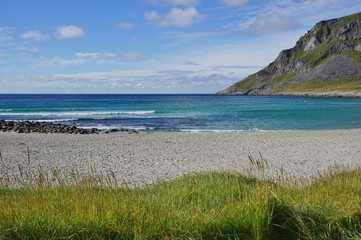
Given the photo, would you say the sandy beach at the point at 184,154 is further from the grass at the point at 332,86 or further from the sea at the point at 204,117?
the grass at the point at 332,86

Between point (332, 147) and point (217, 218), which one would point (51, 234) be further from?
point (332, 147)

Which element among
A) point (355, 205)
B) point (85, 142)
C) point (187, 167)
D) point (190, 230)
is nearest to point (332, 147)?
→ point (187, 167)

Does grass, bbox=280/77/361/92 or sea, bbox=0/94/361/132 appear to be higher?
grass, bbox=280/77/361/92

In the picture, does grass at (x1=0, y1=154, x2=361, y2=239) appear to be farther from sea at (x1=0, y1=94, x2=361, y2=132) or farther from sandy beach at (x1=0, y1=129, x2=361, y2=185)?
sea at (x1=0, y1=94, x2=361, y2=132)

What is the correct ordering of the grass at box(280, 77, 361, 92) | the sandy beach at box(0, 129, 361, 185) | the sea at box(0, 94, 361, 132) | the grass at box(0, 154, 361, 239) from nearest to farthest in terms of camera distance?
the grass at box(0, 154, 361, 239), the sandy beach at box(0, 129, 361, 185), the sea at box(0, 94, 361, 132), the grass at box(280, 77, 361, 92)

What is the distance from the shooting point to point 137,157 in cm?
2238

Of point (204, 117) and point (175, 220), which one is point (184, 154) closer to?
point (175, 220)

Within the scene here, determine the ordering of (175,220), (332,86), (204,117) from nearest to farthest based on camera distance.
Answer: (175,220)
(204,117)
(332,86)

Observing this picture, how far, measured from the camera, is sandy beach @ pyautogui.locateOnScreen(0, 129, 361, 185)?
59.4 ft

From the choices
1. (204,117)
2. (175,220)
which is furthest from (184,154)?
(204,117)

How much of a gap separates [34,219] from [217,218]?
2.19 meters

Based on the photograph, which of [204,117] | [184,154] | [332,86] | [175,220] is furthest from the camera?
[332,86]

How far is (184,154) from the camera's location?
23.6 m

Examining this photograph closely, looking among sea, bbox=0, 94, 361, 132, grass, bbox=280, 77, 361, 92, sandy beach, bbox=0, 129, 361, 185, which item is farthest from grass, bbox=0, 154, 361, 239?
grass, bbox=280, 77, 361, 92
